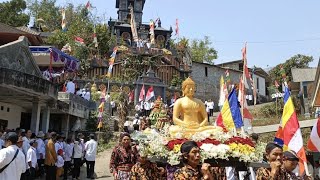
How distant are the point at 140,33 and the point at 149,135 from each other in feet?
156

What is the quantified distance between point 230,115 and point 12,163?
26.9 ft

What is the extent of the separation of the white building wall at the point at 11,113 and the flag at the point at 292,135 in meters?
15.0

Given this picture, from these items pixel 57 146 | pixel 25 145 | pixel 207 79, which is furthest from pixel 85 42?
pixel 25 145

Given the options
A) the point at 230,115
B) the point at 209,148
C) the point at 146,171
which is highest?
the point at 230,115

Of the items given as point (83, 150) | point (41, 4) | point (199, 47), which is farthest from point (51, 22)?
point (83, 150)

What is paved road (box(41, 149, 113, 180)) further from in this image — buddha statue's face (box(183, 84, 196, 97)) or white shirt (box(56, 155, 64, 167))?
buddha statue's face (box(183, 84, 196, 97))

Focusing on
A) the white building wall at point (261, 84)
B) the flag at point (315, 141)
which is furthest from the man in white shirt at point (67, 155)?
the white building wall at point (261, 84)

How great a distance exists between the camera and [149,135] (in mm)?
7781

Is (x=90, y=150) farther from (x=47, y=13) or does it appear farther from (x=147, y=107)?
(x=47, y=13)

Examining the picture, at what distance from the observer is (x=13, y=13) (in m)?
44.2

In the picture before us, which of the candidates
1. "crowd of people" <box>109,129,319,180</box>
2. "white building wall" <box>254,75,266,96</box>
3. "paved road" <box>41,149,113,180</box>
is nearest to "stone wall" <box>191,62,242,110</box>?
"white building wall" <box>254,75,266,96</box>

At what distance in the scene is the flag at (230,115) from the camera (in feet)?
43.0

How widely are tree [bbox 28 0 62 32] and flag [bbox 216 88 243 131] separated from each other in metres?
47.7

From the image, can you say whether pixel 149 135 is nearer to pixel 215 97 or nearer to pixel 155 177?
pixel 155 177
